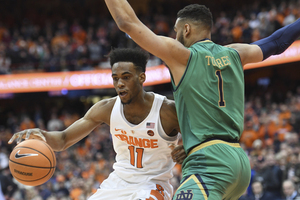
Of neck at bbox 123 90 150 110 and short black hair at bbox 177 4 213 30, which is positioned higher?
short black hair at bbox 177 4 213 30

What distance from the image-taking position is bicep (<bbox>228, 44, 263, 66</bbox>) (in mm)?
2986

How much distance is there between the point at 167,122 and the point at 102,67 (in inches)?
467

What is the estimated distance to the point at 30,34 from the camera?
677 inches

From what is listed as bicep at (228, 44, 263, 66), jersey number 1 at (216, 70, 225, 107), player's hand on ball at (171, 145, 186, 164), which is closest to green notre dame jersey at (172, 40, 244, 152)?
jersey number 1 at (216, 70, 225, 107)

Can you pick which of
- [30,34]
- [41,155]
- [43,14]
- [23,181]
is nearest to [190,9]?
[41,155]

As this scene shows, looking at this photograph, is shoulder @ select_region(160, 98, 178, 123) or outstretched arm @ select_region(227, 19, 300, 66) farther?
shoulder @ select_region(160, 98, 178, 123)

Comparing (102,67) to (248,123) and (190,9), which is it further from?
(190,9)

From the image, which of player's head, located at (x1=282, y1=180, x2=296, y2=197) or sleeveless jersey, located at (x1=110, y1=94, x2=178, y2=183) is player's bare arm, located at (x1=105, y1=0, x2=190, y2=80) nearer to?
sleeveless jersey, located at (x1=110, y1=94, x2=178, y2=183)

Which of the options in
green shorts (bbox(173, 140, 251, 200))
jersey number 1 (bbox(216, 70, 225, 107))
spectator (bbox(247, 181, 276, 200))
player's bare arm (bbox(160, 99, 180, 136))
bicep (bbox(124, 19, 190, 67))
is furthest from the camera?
spectator (bbox(247, 181, 276, 200))

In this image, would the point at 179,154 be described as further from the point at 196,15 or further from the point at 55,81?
the point at 55,81

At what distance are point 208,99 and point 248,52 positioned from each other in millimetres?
665

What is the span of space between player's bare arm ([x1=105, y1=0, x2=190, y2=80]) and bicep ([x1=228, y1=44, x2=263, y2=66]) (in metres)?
0.55

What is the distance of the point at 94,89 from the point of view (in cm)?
1603

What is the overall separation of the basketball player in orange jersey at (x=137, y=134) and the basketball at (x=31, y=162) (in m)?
0.12
